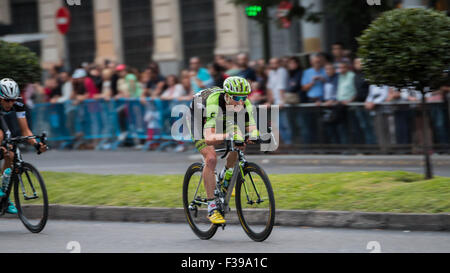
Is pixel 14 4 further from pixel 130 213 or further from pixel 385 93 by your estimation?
pixel 130 213

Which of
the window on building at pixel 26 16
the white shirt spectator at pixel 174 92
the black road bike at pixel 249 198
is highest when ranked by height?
the window on building at pixel 26 16

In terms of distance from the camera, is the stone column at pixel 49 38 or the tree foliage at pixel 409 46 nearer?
the tree foliage at pixel 409 46

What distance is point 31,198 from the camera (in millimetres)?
9062

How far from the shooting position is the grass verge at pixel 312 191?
8922 mm

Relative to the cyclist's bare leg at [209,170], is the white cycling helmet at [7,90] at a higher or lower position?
higher

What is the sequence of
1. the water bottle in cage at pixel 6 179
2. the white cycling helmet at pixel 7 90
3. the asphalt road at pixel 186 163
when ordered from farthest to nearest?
1. the asphalt road at pixel 186 163
2. the water bottle in cage at pixel 6 179
3. the white cycling helmet at pixel 7 90

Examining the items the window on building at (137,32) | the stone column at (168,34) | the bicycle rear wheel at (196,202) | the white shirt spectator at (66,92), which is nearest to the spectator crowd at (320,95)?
the white shirt spectator at (66,92)

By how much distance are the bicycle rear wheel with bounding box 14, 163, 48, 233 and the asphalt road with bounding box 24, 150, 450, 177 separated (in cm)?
489

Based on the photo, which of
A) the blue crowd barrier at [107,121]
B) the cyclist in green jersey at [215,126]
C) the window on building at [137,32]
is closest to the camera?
the cyclist in green jersey at [215,126]

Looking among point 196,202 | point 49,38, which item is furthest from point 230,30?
point 196,202

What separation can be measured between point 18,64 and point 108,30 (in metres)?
15.9

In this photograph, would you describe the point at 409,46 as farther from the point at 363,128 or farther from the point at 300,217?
the point at 363,128

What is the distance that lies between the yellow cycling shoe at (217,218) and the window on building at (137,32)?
19861 millimetres

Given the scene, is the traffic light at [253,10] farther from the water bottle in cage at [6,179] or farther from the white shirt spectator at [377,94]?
the water bottle in cage at [6,179]
